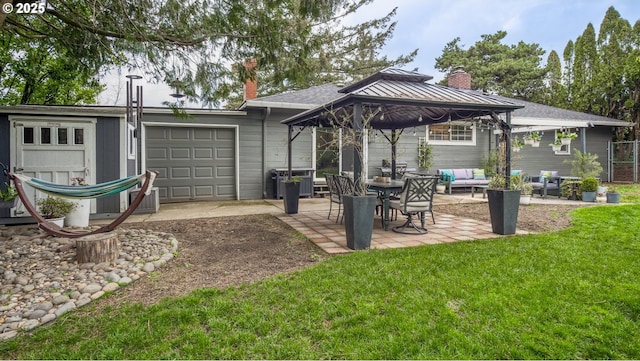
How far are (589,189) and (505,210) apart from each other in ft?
17.1

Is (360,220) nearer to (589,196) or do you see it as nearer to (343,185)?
(343,185)

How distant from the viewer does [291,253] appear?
4.06 metres

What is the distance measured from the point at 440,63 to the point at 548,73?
20.0 feet

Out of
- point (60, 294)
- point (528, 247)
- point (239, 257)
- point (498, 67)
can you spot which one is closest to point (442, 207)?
point (528, 247)

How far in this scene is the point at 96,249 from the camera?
363cm

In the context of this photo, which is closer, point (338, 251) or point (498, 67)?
point (338, 251)

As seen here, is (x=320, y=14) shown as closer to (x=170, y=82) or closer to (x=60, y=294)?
(x=170, y=82)

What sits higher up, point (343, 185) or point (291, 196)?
point (343, 185)

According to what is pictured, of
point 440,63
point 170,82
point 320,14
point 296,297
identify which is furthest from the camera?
point 440,63

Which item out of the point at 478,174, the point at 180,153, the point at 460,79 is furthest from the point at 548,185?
the point at 180,153

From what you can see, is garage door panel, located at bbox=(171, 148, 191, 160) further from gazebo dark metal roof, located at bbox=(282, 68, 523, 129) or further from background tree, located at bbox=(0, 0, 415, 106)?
background tree, located at bbox=(0, 0, 415, 106)

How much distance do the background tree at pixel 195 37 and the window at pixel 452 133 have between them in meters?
7.78

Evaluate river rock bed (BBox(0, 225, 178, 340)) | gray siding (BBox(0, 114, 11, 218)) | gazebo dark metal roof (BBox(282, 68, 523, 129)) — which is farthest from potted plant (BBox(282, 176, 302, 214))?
gray siding (BBox(0, 114, 11, 218))

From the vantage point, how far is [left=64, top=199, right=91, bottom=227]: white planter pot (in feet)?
17.8
